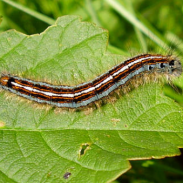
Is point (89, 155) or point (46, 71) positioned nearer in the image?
point (89, 155)

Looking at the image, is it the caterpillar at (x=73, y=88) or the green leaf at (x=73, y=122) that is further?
the caterpillar at (x=73, y=88)

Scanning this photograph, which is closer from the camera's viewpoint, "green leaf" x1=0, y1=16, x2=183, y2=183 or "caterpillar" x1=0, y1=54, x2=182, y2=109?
"green leaf" x1=0, y1=16, x2=183, y2=183

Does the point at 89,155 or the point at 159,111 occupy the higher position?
the point at 159,111

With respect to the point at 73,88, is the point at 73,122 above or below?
below

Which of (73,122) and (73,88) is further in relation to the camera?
(73,88)

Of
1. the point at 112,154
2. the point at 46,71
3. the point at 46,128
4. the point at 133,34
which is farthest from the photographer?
the point at 133,34

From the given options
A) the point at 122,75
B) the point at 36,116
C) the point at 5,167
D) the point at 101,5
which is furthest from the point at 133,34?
the point at 5,167

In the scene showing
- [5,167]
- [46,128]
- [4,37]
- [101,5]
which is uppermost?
[101,5]

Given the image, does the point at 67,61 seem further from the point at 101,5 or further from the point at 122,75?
the point at 101,5
